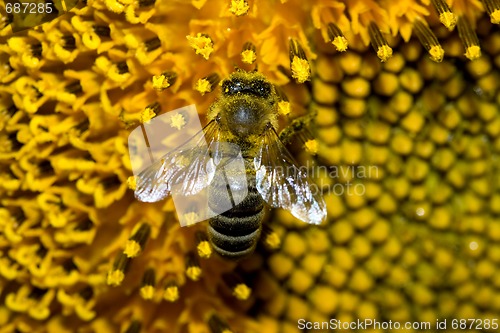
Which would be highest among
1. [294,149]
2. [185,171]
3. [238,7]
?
[238,7]

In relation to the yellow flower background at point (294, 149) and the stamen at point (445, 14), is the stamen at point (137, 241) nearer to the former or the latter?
the yellow flower background at point (294, 149)

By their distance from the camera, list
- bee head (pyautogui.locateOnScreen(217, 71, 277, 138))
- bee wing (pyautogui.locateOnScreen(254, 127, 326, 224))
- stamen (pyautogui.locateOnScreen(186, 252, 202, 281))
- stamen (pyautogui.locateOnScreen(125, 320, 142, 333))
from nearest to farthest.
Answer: bee head (pyautogui.locateOnScreen(217, 71, 277, 138))
bee wing (pyautogui.locateOnScreen(254, 127, 326, 224))
stamen (pyautogui.locateOnScreen(186, 252, 202, 281))
stamen (pyautogui.locateOnScreen(125, 320, 142, 333))

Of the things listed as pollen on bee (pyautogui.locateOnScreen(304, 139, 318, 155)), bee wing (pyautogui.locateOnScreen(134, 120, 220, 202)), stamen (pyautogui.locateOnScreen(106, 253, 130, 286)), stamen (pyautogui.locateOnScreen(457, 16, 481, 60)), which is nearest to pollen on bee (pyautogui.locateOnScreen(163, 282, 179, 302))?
stamen (pyautogui.locateOnScreen(106, 253, 130, 286))

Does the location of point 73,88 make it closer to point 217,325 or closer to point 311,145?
point 311,145

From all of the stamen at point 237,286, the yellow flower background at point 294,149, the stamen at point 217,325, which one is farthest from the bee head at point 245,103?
the stamen at point 217,325

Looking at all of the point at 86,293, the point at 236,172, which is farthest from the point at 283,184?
the point at 86,293

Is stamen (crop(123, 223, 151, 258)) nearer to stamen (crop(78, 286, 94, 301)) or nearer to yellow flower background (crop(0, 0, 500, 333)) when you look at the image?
yellow flower background (crop(0, 0, 500, 333))
